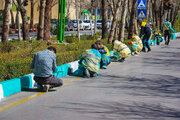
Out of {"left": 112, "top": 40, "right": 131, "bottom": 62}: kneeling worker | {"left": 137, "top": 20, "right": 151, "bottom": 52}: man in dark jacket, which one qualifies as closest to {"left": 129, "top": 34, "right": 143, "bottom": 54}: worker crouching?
{"left": 137, "top": 20, "right": 151, "bottom": 52}: man in dark jacket

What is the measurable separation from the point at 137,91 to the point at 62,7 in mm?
11176

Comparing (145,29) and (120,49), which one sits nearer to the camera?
(120,49)

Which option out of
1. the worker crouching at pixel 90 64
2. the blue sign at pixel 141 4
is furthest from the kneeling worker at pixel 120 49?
the blue sign at pixel 141 4

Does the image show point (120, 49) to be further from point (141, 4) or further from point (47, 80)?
point (47, 80)

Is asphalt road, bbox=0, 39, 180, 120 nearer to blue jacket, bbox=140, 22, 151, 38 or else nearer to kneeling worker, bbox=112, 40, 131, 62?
kneeling worker, bbox=112, 40, 131, 62

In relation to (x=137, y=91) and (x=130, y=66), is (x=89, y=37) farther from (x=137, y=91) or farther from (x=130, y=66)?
(x=137, y=91)

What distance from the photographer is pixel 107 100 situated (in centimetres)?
933

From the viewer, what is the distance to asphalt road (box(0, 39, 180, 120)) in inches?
309

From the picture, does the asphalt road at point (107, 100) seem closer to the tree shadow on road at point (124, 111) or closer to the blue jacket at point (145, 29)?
the tree shadow on road at point (124, 111)

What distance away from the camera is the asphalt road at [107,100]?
785 centimetres

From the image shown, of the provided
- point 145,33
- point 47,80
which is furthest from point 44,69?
point 145,33

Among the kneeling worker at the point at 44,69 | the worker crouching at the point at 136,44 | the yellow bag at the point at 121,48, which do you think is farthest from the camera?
the worker crouching at the point at 136,44

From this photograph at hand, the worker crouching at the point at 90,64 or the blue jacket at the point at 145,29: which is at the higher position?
the blue jacket at the point at 145,29

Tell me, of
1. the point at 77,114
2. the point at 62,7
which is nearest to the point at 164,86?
the point at 77,114
